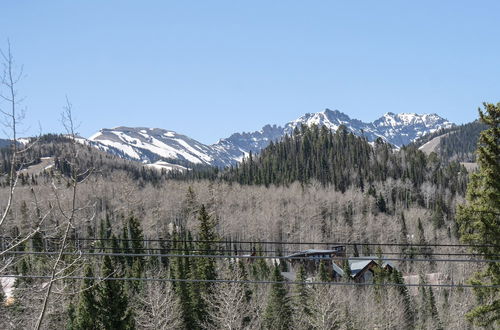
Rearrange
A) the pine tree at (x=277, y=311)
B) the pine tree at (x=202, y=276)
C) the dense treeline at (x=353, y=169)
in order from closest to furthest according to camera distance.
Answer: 1. the pine tree at (x=277, y=311)
2. the pine tree at (x=202, y=276)
3. the dense treeline at (x=353, y=169)

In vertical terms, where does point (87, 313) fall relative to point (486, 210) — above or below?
below

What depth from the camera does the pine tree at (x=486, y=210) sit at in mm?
16125

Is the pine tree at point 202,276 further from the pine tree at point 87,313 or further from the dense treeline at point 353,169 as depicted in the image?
the dense treeline at point 353,169

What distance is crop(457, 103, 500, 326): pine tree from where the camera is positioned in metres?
16.1

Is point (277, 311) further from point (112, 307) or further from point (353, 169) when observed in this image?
point (353, 169)

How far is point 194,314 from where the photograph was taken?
47.8m

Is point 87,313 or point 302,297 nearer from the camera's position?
point 87,313

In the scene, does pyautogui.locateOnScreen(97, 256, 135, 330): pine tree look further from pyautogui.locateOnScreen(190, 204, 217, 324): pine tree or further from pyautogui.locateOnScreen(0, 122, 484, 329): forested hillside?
pyautogui.locateOnScreen(190, 204, 217, 324): pine tree

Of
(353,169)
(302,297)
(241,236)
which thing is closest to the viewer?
(302,297)

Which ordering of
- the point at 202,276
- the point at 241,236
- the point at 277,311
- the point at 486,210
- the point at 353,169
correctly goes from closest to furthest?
the point at 486,210, the point at 277,311, the point at 202,276, the point at 241,236, the point at 353,169

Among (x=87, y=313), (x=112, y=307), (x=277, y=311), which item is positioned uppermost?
(x=112, y=307)

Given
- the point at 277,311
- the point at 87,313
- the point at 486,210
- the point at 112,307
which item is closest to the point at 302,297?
the point at 277,311

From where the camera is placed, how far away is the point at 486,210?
1620 cm

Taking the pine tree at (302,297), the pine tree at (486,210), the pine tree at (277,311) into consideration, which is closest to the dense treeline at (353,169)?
the pine tree at (302,297)
